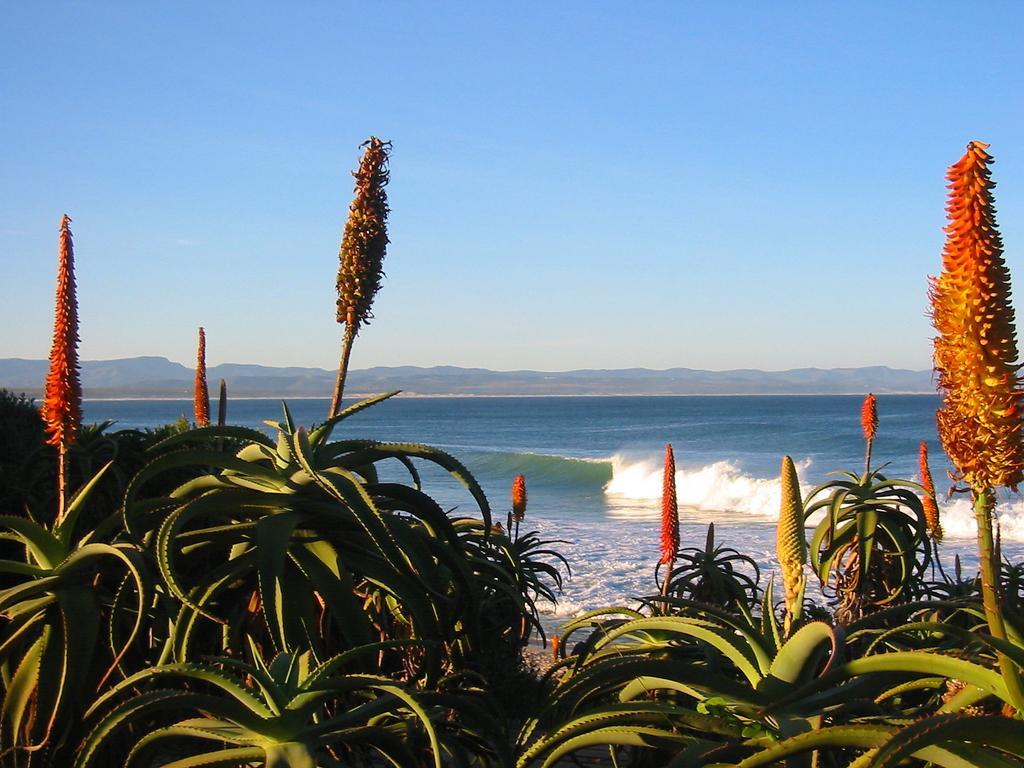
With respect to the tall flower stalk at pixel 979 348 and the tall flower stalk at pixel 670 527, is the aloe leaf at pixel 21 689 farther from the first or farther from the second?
the tall flower stalk at pixel 670 527

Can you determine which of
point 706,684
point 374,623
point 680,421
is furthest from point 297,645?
point 680,421

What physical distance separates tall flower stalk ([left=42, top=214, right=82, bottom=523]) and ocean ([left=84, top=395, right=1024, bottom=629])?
19.1 feet

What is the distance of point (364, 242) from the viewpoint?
4418 millimetres

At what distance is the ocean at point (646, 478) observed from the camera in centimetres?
1917

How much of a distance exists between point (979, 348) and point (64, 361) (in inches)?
127

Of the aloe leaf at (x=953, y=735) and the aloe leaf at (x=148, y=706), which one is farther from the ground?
the aloe leaf at (x=953, y=735)

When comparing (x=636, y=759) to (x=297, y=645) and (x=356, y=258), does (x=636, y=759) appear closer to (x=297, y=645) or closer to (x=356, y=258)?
(x=297, y=645)

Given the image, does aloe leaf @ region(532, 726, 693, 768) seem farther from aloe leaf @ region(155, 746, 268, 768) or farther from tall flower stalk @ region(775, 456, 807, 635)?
aloe leaf @ region(155, 746, 268, 768)

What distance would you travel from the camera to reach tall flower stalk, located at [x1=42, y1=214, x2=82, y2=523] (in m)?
3.82

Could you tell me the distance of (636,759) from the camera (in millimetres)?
3137

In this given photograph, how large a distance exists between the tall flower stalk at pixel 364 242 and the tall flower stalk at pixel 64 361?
106cm

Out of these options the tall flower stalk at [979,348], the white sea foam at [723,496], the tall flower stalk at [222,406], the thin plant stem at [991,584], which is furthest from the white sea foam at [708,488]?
the tall flower stalk at [979,348]

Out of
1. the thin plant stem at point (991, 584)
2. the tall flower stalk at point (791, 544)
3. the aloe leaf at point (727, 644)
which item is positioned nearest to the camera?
the thin plant stem at point (991, 584)

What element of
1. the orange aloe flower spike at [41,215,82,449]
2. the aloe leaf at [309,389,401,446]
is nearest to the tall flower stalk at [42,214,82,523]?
the orange aloe flower spike at [41,215,82,449]
